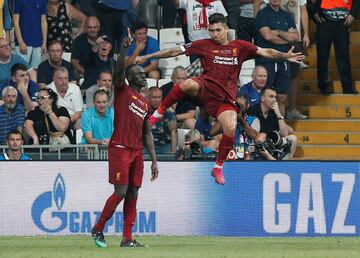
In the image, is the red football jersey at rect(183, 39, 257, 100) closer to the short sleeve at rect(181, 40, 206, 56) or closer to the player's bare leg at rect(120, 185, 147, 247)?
the short sleeve at rect(181, 40, 206, 56)

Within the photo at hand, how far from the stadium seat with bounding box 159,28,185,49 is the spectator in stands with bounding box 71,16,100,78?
4.64 feet

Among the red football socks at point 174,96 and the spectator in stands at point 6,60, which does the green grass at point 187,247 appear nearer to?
the red football socks at point 174,96

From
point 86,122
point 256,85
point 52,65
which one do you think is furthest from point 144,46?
point 86,122

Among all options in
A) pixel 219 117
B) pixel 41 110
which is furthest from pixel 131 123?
pixel 41 110

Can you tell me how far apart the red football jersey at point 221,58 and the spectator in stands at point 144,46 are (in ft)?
16.2

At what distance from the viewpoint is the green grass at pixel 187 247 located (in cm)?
1530

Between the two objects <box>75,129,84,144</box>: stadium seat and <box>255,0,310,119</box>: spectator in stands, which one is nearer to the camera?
<box>75,129,84,144</box>: stadium seat

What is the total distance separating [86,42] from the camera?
22984 mm

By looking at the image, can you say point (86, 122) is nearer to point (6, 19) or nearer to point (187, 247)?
point (6, 19)

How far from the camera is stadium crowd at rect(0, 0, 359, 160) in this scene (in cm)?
2094

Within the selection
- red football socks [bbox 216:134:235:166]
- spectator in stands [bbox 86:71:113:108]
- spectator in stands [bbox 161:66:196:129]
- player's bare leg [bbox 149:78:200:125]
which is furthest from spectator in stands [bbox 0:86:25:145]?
red football socks [bbox 216:134:235:166]

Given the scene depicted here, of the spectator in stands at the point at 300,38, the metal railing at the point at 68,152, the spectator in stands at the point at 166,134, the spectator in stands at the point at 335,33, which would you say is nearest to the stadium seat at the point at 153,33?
the spectator in stands at the point at 300,38

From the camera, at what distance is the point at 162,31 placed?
24.0 metres

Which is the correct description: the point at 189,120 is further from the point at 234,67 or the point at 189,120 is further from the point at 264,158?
the point at 234,67
